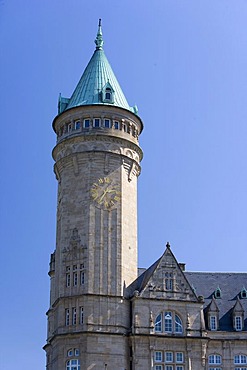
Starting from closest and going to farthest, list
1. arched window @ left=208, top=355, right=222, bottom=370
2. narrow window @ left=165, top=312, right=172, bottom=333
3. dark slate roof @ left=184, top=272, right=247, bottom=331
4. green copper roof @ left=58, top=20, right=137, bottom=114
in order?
narrow window @ left=165, top=312, right=172, bottom=333 → arched window @ left=208, top=355, right=222, bottom=370 → dark slate roof @ left=184, top=272, right=247, bottom=331 → green copper roof @ left=58, top=20, right=137, bottom=114

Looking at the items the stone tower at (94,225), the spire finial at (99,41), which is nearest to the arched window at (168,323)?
the stone tower at (94,225)

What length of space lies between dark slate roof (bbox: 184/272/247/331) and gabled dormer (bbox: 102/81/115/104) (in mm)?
20100

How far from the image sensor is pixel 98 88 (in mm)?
76125

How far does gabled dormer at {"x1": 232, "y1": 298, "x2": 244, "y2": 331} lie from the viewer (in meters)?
72.8

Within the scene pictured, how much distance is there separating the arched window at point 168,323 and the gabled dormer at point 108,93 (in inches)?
849

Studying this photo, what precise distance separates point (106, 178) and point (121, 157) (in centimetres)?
288

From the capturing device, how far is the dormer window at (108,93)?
7475 centimetres

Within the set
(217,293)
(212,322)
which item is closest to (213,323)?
(212,322)

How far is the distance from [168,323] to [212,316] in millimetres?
5599

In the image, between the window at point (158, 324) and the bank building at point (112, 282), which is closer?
the bank building at point (112, 282)

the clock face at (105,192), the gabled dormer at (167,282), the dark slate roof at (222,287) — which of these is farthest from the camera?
the dark slate roof at (222,287)

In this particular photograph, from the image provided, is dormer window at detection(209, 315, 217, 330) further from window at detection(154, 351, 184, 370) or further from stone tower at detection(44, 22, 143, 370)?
stone tower at detection(44, 22, 143, 370)

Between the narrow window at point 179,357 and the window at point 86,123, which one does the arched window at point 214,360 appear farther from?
the window at point 86,123

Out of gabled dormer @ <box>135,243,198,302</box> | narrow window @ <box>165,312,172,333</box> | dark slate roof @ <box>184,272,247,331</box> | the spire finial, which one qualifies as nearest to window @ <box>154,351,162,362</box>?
narrow window @ <box>165,312,172,333</box>
